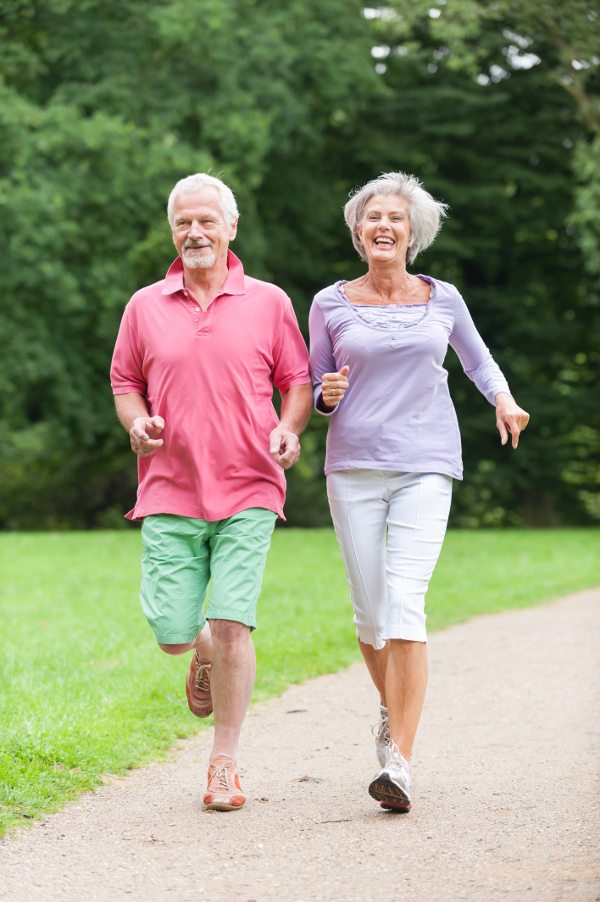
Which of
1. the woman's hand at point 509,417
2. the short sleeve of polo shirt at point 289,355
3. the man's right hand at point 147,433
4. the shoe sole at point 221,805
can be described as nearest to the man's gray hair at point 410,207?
the short sleeve of polo shirt at point 289,355

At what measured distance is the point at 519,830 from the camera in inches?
178

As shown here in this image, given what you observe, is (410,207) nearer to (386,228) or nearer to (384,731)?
(386,228)

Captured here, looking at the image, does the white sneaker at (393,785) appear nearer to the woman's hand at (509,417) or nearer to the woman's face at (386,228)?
the woman's hand at (509,417)

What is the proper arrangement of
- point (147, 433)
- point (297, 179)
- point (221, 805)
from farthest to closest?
point (297, 179), point (147, 433), point (221, 805)

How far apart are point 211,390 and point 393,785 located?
154 cm

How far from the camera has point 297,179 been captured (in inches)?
1126

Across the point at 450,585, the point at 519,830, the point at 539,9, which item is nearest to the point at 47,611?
the point at 450,585

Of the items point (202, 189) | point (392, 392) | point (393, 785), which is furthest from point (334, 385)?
point (393, 785)

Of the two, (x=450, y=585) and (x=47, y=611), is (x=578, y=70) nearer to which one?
(x=450, y=585)

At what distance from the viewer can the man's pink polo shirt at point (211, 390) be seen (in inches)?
196

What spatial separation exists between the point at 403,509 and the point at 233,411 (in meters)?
0.73

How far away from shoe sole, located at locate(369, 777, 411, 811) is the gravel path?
0.21 feet

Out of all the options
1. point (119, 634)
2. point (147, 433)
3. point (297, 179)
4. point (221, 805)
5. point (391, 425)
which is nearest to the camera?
point (221, 805)

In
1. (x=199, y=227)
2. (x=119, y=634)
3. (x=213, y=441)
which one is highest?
(x=199, y=227)
